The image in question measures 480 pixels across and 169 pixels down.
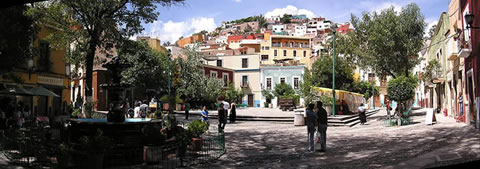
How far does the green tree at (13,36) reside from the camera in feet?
32.9

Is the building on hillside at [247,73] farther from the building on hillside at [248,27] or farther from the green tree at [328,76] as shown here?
the building on hillside at [248,27]

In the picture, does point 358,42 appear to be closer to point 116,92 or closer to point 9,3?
point 116,92

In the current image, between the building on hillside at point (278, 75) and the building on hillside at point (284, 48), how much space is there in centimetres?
1597

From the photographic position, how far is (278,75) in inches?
1980

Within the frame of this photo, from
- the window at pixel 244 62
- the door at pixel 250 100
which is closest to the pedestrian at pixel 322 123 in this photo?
the door at pixel 250 100

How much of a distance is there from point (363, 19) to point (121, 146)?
60.2ft

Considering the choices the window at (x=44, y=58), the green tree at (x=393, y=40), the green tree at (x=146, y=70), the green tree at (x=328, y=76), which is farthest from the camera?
the green tree at (x=328, y=76)

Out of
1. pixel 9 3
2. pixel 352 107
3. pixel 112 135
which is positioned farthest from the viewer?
A: pixel 352 107

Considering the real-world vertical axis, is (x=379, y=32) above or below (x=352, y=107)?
above

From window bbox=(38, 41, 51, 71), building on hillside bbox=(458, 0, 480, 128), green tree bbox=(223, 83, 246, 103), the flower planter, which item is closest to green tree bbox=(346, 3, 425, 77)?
building on hillside bbox=(458, 0, 480, 128)

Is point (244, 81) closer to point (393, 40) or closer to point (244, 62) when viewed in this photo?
point (244, 62)

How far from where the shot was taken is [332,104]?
72.9ft

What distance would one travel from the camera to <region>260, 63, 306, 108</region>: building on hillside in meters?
49.4

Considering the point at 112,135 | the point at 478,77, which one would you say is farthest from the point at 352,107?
the point at 112,135
